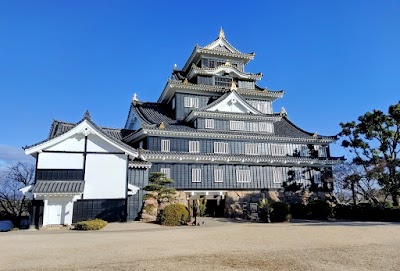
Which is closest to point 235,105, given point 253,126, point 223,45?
point 253,126

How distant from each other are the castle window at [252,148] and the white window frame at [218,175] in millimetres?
3919

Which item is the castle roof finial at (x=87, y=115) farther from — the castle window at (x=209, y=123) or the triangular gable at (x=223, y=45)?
the triangular gable at (x=223, y=45)

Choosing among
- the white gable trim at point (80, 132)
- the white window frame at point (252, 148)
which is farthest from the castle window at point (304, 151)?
the white gable trim at point (80, 132)

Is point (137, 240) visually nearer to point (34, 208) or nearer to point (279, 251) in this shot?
point (279, 251)

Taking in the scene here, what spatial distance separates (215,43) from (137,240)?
29.7m

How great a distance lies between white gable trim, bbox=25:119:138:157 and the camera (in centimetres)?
2012

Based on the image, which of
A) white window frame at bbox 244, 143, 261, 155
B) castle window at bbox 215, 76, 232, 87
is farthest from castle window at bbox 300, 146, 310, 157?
castle window at bbox 215, 76, 232, 87

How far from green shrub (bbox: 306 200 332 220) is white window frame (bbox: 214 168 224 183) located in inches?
345

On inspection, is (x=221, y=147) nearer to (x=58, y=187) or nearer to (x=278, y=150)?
(x=278, y=150)

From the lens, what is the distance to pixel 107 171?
21.6 metres

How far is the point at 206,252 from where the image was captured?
10727 millimetres

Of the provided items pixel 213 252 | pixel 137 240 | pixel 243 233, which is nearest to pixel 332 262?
pixel 213 252

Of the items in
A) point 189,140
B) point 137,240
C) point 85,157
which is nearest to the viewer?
point 137,240

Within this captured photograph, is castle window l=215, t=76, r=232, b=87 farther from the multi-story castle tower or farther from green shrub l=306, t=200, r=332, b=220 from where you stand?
green shrub l=306, t=200, r=332, b=220
